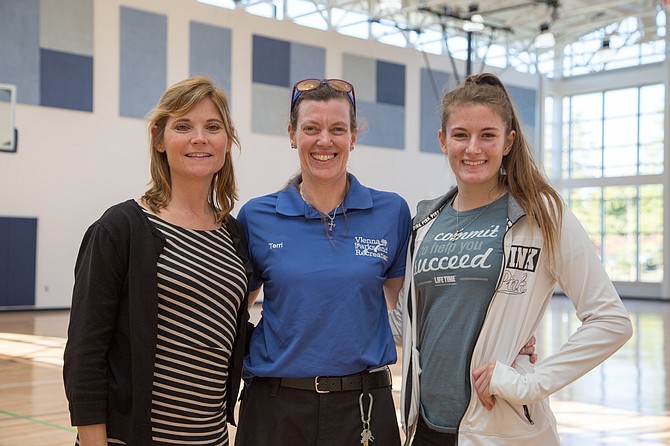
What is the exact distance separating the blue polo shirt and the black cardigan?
1.52 feet

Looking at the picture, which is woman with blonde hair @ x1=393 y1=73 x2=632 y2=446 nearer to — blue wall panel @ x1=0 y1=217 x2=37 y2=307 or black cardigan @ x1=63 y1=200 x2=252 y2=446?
black cardigan @ x1=63 y1=200 x2=252 y2=446

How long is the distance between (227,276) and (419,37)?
19164mm

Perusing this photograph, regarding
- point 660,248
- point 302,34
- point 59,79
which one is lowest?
point 660,248

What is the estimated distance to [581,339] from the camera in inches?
91.7

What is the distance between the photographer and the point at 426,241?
2.63 m

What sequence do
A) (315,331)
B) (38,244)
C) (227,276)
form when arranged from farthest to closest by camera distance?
1. (38,244)
2. (315,331)
3. (227,276)

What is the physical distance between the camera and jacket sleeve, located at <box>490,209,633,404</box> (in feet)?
7.56

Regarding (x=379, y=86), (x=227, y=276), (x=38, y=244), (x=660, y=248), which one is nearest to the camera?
(x=227, y=276)

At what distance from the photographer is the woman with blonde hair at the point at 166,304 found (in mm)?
2152

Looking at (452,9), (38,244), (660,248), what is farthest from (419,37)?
(38,244)

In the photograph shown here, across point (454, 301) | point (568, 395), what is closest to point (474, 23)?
point (568, 395)

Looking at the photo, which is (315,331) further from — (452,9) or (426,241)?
(452,9)

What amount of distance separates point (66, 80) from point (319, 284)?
→ 45.2ft

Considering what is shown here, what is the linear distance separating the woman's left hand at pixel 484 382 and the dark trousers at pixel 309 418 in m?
0.34
